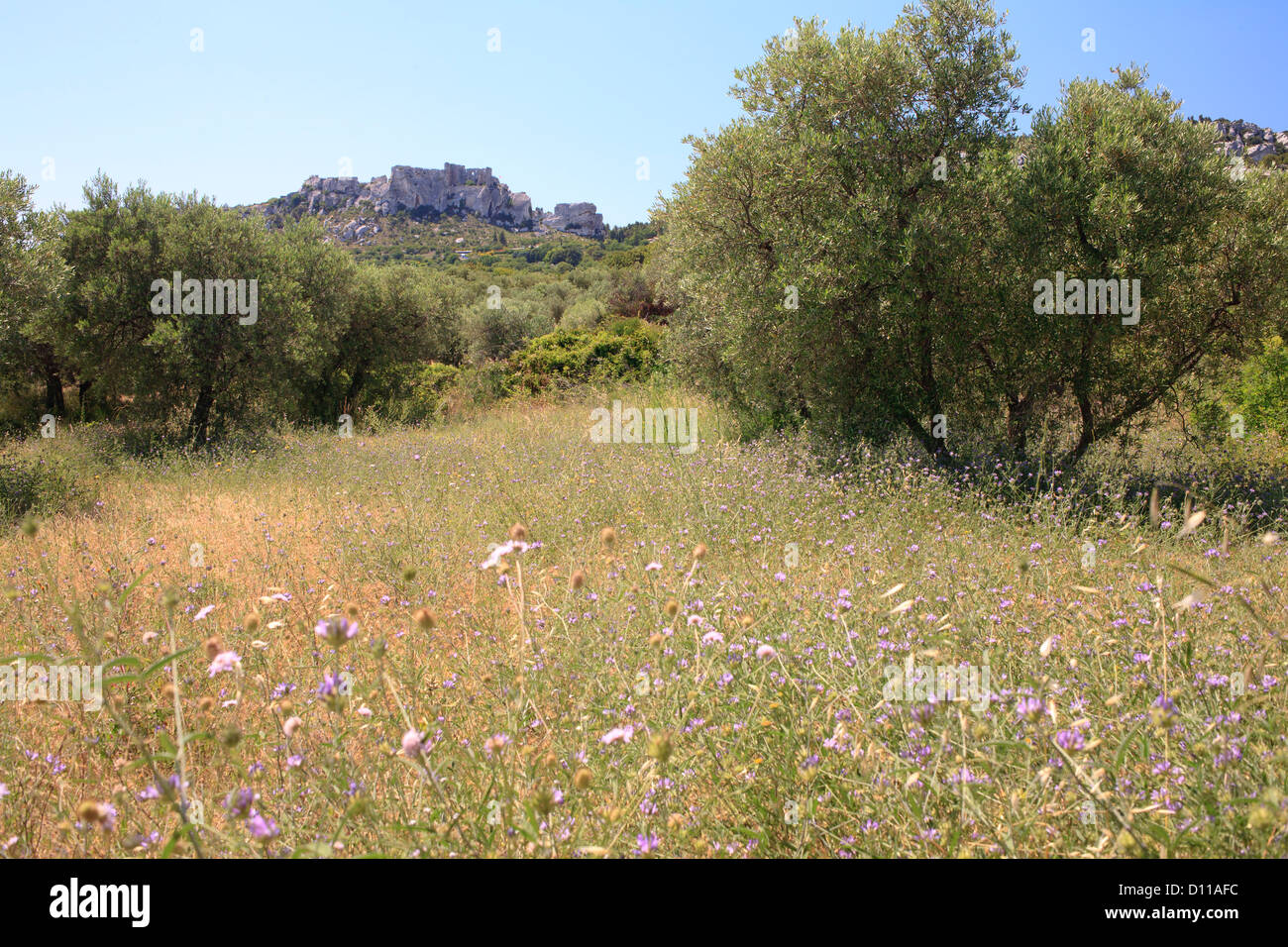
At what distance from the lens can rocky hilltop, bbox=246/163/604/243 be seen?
9050cm

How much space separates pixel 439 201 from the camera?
9719cm

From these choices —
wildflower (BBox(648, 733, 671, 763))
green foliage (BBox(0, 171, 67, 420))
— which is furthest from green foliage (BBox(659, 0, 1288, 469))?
green foliage (BBox(0, 171, 67, 420))

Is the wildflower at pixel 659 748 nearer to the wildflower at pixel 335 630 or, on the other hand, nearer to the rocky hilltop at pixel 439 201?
the wildflower at pixel 335 630

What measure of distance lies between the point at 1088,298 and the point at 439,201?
10390cm

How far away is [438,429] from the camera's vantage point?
44.4 feet

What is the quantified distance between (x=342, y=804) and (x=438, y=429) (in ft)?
39.9

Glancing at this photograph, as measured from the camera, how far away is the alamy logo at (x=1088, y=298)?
22.9 ft

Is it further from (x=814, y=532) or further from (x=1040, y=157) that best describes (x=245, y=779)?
(x=1040, y=157)

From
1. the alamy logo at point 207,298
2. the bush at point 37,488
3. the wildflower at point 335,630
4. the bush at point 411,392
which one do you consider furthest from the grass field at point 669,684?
the bush at point 411,392

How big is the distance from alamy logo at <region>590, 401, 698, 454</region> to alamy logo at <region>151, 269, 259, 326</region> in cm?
652

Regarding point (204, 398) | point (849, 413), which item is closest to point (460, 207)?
point (204, 398)

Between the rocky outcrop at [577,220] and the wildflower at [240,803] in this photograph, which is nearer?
the wildflower at [240,803]
